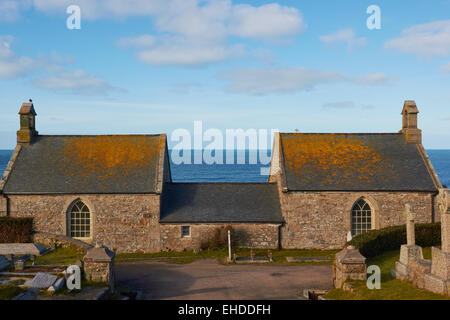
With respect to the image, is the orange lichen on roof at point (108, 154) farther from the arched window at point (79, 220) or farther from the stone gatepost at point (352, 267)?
the stone gatepost at point (352, 267)

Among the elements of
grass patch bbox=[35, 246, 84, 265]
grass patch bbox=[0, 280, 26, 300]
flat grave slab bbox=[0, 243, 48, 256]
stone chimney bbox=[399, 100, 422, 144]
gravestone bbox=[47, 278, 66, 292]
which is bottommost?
grass patch bbox=[35, 246, 84, 265]

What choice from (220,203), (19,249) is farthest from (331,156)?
(19,249)

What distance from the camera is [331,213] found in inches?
1204

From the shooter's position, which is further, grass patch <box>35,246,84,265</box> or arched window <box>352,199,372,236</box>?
arched window <box>352,199,372,236</box>

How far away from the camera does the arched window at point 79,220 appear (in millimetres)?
30562

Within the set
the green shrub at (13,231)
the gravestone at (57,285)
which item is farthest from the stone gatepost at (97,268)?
the green shrub at (13,231)

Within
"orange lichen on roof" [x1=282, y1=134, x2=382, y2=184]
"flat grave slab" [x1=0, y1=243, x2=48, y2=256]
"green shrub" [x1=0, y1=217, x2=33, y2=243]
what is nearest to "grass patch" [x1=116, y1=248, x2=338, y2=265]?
"orange lichen on roof" [x1=282, y1=134, x2=382, y2=184]

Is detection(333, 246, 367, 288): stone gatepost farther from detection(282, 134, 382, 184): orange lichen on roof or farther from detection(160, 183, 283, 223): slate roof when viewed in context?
detection(282, 134, 382, 184): orange lichen on roof

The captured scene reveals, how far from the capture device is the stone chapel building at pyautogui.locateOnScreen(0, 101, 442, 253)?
3019cm

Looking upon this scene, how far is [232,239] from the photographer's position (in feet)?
98.3

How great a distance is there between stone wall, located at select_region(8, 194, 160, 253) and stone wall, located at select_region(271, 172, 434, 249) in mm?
9407

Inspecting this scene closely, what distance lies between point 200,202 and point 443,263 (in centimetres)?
1903

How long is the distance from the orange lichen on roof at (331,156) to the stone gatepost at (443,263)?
595 inches
